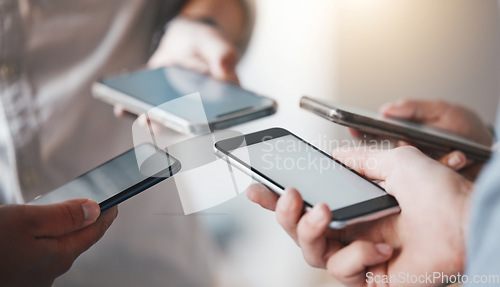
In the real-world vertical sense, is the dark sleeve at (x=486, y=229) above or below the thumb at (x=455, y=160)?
above

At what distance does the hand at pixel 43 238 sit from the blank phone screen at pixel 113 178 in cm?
2

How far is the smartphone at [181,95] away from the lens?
1.23 feet

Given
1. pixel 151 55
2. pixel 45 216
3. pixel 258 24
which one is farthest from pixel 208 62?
pixel 45 216

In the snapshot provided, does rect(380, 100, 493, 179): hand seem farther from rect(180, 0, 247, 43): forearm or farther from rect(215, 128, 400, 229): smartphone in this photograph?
rect(180, 0, 247, 43): forearm

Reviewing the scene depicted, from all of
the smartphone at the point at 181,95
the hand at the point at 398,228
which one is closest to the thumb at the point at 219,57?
the smartphone at the point at 181,95

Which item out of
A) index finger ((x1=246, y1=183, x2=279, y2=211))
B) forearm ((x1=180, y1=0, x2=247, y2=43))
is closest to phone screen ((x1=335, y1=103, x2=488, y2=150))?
index finger ((x1=246, y1=183, x2=279, y2=211))

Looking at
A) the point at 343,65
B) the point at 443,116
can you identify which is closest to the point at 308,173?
the point at 443,116

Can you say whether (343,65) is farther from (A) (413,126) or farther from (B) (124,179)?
(B) (124,179)

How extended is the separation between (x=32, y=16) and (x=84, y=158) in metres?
0.18

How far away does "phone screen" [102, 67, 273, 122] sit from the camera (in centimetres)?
42

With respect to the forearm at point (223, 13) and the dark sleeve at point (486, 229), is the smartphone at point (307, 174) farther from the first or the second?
the forearm at point (223, 13)

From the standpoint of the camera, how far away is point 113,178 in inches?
12.6

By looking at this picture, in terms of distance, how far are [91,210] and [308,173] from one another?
13cm

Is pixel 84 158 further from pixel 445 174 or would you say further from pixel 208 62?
pixel 445 174
